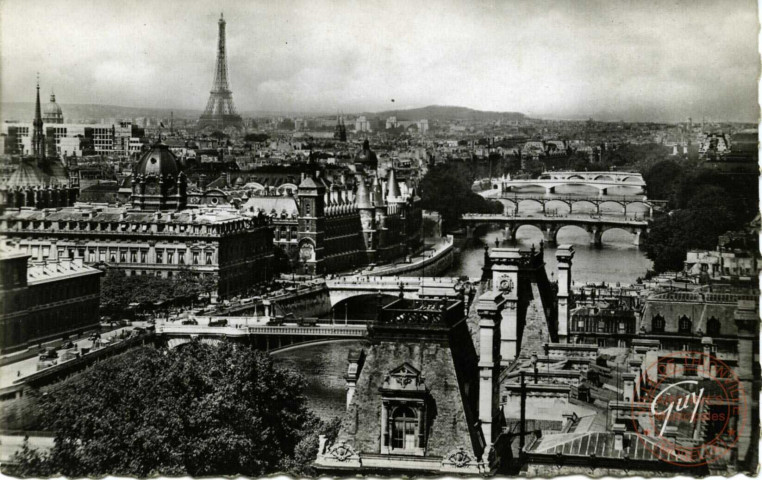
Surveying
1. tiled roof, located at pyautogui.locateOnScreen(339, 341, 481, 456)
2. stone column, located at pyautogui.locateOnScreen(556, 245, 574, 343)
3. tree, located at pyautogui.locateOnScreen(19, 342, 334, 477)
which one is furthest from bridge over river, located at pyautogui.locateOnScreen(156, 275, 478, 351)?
tiled roof, located at pyautogui.locateOnScreen(339, 341, 481, 456)

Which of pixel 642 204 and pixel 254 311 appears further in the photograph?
pixel 642 204

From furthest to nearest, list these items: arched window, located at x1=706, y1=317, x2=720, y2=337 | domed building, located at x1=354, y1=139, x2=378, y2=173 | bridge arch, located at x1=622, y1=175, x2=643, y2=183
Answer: domed building, located at x1=354, y1=139, x2=378, y2=173, bridge arch, located at x1=622, y1=175, x2=643, y2=183, arched window, located at x1=706, y1=317, x2=720, y2=337

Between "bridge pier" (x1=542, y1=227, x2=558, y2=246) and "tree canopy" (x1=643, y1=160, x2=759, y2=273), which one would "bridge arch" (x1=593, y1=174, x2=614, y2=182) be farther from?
"tree canopy" (x1=643, y1=160, x2=759, y2=273)

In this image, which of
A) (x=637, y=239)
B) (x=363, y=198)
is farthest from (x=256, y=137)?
A: (x=637, y=239)

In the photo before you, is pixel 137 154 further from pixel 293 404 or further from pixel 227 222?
pixel 293 404

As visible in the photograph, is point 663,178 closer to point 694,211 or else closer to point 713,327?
point 694,211

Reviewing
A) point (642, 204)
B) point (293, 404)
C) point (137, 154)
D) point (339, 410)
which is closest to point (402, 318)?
point (293, 404)
